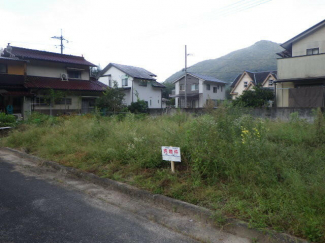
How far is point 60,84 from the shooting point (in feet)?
70.1

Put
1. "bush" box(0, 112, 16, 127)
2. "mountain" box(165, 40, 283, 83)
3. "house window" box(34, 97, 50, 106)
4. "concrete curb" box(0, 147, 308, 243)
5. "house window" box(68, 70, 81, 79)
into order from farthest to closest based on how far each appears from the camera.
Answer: "mountain" box(165, 40, 283, 83) → "house window" box(68, 70, 81, 79) → "house window" box(34, 97, 50, 106) → "bush" box(0, 112, 16, 127) → "concrete curb" box(0, 147, 308, 243)

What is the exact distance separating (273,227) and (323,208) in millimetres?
596

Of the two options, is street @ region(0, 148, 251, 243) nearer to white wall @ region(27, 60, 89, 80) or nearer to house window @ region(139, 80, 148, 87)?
white wall @ region(27, 60, 89, 80)

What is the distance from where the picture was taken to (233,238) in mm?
→ 2889

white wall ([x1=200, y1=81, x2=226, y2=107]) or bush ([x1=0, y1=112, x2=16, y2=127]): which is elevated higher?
white wall ([x1=200, y1=81, x2=226, y2=107])

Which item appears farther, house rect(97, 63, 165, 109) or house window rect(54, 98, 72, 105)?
house rect(97, 63, 165, 109)

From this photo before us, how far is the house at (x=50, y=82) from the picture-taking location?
63.7 feet

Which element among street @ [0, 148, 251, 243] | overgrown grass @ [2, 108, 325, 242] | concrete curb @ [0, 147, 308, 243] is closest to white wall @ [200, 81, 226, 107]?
overgrown grass @ [2, 108, 325, 242]

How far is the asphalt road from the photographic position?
292 centimetres

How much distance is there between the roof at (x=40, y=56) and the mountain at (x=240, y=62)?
1963 inches

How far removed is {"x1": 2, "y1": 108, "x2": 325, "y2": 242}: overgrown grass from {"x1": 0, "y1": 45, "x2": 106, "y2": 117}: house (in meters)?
14.6

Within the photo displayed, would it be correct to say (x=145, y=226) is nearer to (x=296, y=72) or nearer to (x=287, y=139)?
(x=287, y=139)

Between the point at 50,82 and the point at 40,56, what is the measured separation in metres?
2.48

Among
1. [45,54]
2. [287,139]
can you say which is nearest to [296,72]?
[287,139]
